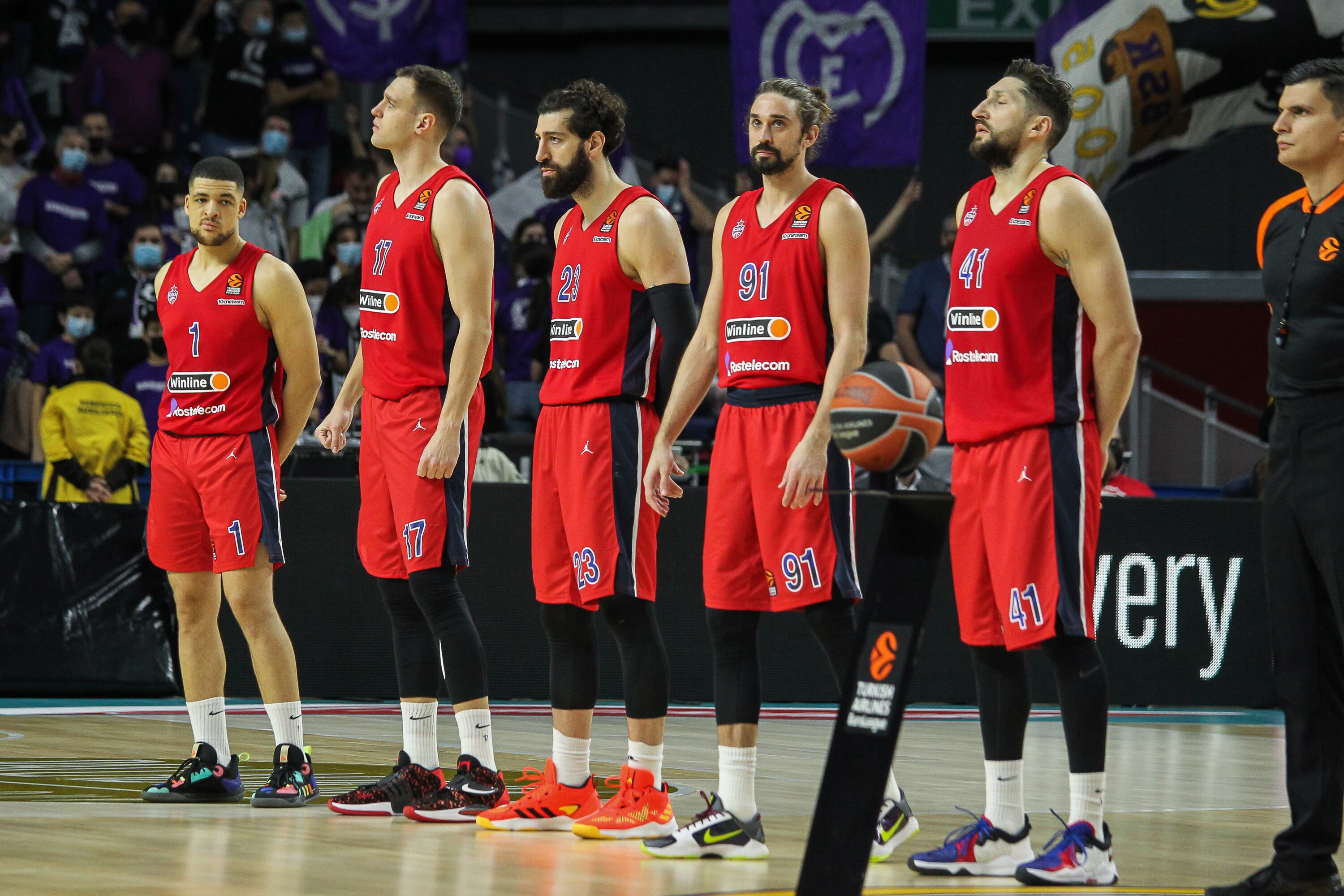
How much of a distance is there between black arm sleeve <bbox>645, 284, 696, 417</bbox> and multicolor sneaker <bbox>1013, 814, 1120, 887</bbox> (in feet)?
6.60

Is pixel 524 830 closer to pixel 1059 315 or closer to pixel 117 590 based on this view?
pixel 1059 315

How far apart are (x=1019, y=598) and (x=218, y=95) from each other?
38.3 feet

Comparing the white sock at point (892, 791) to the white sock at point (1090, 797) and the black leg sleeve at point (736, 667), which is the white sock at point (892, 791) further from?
the white sock at point (1090, 797)

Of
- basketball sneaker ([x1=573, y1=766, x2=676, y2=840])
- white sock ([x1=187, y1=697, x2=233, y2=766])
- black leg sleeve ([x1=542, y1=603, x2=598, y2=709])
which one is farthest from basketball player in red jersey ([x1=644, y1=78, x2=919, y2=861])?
white sock ([x1=187, y1=697, x2=233, y2=766])

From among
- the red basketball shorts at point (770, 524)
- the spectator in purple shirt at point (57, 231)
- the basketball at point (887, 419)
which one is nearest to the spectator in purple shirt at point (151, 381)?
the spectator in purple shirt at point (57, 231)

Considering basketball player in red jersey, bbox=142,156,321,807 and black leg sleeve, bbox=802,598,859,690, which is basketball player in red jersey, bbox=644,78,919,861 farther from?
basketball player in red jersey, bbox=142,156,321,807

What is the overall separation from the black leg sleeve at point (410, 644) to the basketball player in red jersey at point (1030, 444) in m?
2.08

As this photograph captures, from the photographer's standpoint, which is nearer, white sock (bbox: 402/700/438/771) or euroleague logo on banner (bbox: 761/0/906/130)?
white sock (bbox: 402/700/438/771)

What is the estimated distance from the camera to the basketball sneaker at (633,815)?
6.05m

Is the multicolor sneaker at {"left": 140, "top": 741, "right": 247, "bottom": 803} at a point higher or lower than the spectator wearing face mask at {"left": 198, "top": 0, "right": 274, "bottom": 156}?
lower

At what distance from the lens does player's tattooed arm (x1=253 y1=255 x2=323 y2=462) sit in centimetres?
710

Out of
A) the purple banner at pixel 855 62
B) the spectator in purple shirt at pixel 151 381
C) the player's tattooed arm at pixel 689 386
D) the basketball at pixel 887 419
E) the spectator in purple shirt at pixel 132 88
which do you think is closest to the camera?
the basketball at pixel 887 419

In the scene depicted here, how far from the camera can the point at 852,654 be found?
4.36m

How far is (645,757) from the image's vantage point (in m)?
6.14
